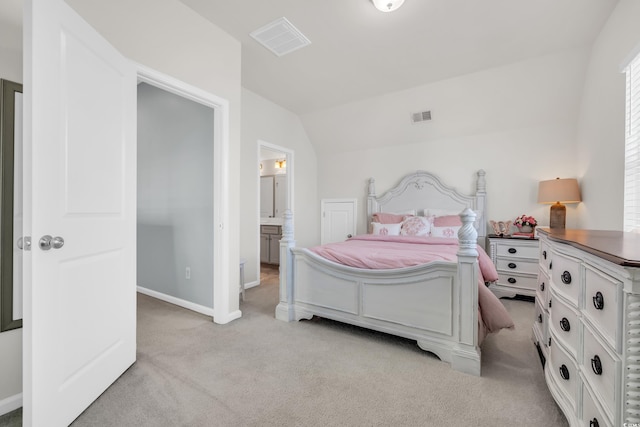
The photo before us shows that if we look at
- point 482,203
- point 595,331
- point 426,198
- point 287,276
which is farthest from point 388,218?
point 595,331

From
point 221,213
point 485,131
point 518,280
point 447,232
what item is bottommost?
point 518,280

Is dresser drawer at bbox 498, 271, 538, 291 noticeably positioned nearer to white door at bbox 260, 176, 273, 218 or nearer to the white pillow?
the white pillow

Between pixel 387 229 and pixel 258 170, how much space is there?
6.50 ft

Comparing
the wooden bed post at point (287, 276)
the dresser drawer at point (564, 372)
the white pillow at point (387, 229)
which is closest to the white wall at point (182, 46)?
the wooden bed post at point (287, 276)

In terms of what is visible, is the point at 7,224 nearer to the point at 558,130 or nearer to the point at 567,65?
the point at 567,65

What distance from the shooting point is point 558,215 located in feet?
10.3

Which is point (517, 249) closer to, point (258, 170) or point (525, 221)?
point (525, 221)

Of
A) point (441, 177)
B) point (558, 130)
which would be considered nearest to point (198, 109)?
point (441, 177)

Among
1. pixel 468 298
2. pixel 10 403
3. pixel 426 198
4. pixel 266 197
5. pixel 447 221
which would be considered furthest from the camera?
pixel 266 197

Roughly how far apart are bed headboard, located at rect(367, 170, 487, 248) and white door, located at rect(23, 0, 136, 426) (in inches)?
135

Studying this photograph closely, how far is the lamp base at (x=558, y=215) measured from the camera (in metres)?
3.13

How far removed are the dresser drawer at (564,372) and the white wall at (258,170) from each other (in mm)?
3205

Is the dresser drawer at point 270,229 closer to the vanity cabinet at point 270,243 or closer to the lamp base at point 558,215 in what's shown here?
the vanity cabinet at point 270,243

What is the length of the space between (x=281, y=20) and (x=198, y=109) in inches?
47.2
